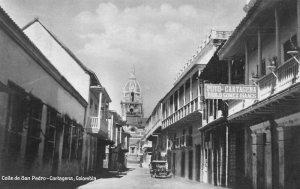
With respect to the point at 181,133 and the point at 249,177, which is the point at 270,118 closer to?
the point at 249,177

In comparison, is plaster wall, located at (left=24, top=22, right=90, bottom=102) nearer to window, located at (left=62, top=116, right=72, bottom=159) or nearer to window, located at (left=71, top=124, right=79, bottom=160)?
window, located at (left=71, top=124, right=79, bottom=160)

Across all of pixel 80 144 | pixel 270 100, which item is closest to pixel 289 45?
pixel 270 100

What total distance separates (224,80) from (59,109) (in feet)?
27.2

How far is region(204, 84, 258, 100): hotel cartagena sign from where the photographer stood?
12.2 meters

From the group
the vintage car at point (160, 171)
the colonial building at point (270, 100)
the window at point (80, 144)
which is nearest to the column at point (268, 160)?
the colonial building at point (270, 100)

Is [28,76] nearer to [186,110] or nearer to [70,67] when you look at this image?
[70,67]

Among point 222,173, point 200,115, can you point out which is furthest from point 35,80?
point 200,115

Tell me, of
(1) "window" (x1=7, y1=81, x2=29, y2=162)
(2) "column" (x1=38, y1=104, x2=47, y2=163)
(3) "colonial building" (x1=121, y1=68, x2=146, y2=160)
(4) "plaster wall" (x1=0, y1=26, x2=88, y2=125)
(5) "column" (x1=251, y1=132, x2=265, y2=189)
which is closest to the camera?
(4) "plaster wall" (x1=0, y1=26, x2=88, y2=125)

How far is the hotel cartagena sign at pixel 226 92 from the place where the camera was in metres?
12.2

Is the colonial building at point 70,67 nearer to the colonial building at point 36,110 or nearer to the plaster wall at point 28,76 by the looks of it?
the colonial building at point 36,110

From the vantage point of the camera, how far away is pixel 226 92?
12234mm

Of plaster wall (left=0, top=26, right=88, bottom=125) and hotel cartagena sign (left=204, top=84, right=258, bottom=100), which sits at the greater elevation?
plaster wall (left=0, top=26, right=88, bottom=125)

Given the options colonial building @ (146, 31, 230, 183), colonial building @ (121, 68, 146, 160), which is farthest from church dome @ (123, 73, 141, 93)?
colonial building @ (146, 31, 230, 183)

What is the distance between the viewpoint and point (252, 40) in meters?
15.1
